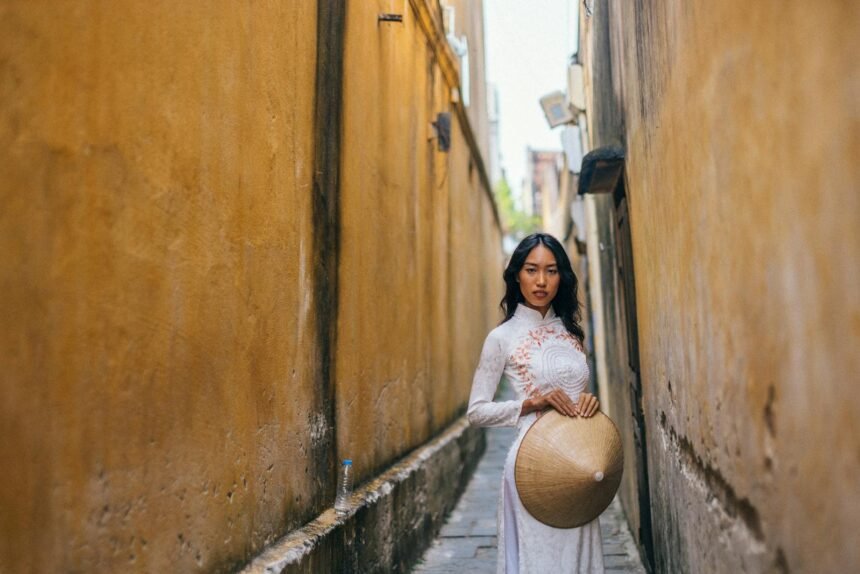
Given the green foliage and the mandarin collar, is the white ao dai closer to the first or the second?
the mandarin collar

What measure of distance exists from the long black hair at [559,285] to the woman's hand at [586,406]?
0.38 meters

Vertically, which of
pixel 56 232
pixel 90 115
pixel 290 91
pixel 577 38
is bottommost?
pixel 56 232

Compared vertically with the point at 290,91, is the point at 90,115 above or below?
below

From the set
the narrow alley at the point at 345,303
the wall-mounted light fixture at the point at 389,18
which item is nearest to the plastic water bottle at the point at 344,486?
the narrow alley at the point at 345,303

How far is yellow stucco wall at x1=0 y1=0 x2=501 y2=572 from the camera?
1829mm

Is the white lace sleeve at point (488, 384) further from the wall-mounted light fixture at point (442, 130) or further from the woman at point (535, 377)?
the wall-mounted light fixture at point (442, 130)

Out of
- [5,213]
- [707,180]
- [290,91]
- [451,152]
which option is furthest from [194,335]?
[451,152]

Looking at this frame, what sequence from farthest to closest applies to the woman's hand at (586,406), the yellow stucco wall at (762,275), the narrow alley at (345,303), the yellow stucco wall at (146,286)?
the woman's hand at (586,406), the yellow stucco wall at (146,286), the narrow alley at (345,303), the yellow stucco wall at (762,275)

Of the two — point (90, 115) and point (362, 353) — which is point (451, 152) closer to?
point (362, 353)

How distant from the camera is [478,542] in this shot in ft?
20.4

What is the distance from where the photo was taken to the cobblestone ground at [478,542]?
5.38 metres

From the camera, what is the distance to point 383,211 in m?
5.32

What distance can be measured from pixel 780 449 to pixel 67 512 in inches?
64.1

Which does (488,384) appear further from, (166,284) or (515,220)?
(515,220)
